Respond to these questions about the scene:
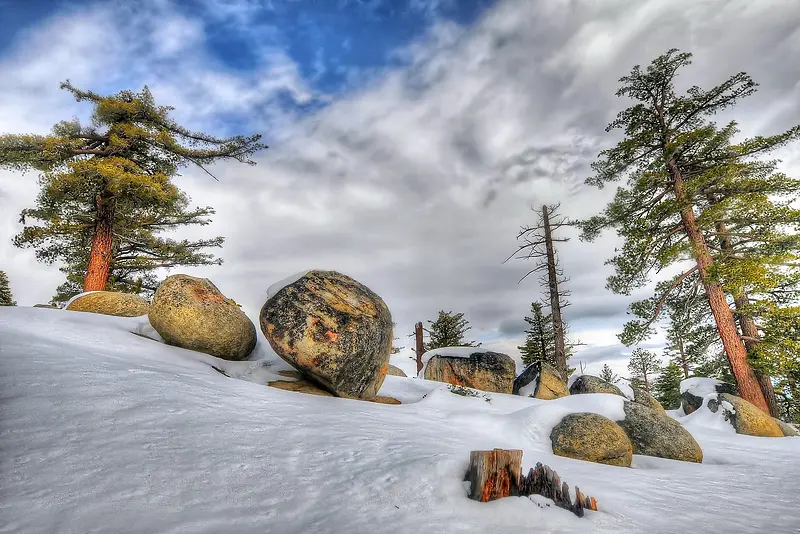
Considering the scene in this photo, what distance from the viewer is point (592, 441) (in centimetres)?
574

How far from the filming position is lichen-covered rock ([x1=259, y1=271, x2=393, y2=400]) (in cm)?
643

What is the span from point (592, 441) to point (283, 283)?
6291 millimetres

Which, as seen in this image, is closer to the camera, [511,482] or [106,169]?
[511,482]

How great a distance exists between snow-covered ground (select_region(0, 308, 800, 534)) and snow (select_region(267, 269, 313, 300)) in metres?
2.02

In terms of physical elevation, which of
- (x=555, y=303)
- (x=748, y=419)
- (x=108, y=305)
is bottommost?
(x=748, y=419)

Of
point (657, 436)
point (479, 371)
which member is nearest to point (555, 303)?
point (479, 371)

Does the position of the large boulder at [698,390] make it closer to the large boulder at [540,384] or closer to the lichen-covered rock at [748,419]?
the lichen-covered rock at [748,419]

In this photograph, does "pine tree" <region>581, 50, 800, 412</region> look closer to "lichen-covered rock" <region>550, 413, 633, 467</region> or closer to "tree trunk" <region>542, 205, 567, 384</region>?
"tree trunk" <region>542, 205, 567, 384</region>

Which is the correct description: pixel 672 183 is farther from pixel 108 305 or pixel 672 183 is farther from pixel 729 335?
pixel 108 305

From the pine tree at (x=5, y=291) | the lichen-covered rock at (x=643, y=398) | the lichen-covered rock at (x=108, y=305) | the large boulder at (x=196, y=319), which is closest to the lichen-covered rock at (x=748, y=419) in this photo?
the lichen-covered rock at (x=643, y=398)

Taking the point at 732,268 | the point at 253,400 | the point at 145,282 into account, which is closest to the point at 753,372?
the point at 732,268

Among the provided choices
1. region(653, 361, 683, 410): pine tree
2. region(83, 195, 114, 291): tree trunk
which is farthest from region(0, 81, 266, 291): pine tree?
region(653, 361, 683, 410): pine tree

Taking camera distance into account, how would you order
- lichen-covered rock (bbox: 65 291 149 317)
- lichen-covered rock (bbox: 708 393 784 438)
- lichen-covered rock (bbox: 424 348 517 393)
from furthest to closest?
1. lichen-covered rock (bbox: 424 348 517 393)
2. lichen-covered rock (bbox: 708 393 784 438)
3. lichen-covered rock (bbox: 65 291 149 317)

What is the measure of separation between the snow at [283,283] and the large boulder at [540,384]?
8761 mm
